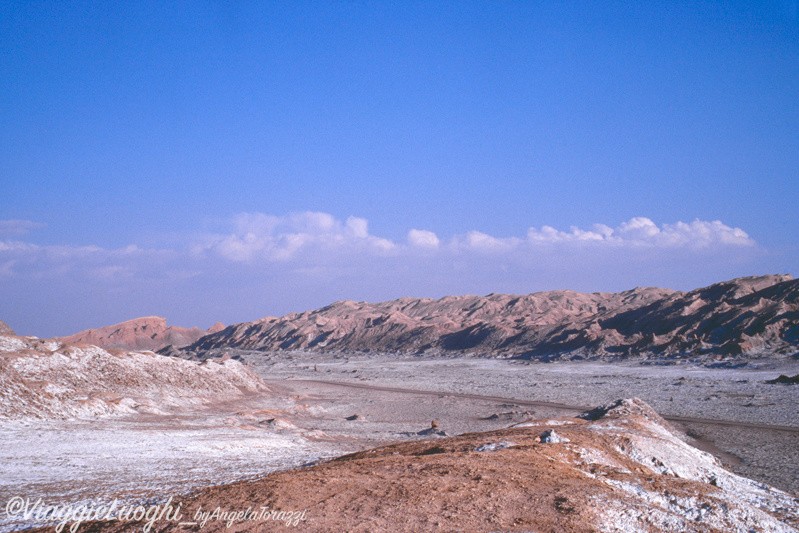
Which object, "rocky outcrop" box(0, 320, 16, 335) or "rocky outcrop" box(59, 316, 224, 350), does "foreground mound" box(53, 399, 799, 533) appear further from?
"rocky outcrop" box(59, 316, 224, 350)

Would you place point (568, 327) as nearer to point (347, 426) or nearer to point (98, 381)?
point (347, 426)

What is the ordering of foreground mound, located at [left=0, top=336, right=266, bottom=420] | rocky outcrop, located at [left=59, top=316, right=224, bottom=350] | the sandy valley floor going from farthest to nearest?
rocky outcrop, located at [left=59, top=316, right=224, bottom=350], foreground mound, located at [left=0, top=336, right=266, bottom=420], the sandy valley floor

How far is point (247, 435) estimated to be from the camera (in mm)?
18141

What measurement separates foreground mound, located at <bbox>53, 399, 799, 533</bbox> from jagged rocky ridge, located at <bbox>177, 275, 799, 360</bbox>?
143 ft

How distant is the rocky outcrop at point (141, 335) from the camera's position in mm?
114750

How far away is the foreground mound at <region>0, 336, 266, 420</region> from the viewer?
19.9 meters

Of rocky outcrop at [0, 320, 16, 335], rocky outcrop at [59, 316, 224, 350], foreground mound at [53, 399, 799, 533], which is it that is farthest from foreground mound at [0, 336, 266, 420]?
rocky outcrop at [59, 316, 224, 350]

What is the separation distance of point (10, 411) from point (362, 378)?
32912mm

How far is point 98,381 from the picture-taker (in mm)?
26672

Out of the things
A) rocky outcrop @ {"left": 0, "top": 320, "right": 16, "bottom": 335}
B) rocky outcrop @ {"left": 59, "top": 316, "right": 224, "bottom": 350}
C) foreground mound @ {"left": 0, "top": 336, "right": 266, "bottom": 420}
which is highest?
rocky outcrop @ {"left": 0, "top": 320, "right": 16, "bottom": 335}

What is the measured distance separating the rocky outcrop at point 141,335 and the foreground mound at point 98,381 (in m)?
87.9

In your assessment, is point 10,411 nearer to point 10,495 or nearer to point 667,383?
point 10,495

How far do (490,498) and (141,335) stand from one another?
5048 inches

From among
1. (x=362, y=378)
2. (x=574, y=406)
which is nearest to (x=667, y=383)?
(x=574, y=406)
